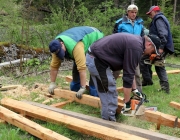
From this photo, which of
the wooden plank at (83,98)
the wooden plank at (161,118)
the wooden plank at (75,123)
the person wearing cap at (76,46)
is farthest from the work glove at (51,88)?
the wooden plank at (161,118)

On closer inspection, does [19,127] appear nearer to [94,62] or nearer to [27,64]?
[94,62]

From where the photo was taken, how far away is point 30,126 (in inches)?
131

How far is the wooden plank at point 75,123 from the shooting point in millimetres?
3109

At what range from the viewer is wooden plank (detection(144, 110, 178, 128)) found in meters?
3.63

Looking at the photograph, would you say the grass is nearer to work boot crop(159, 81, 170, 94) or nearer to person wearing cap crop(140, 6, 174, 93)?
work boot crop(159, 81, 170, 94)

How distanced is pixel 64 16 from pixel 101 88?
5.33m

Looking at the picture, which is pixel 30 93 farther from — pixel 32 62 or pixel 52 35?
pixel 52 35

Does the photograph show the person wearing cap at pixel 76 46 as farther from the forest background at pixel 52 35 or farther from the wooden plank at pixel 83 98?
the forest background at pixel 52 35

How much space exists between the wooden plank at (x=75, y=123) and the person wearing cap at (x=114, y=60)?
0.54 meters

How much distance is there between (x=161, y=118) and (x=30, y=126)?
184 centimetres

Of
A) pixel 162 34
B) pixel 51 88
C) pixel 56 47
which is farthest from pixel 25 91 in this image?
pixel 162 34

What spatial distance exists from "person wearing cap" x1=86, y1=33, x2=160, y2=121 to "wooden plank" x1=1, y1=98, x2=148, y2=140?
1.76 ft

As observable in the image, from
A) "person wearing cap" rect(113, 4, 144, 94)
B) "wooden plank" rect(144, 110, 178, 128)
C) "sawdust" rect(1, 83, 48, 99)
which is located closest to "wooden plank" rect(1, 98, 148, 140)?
"wooden plank" rect(144, 110, 178, 128)

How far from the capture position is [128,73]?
3428 mm
